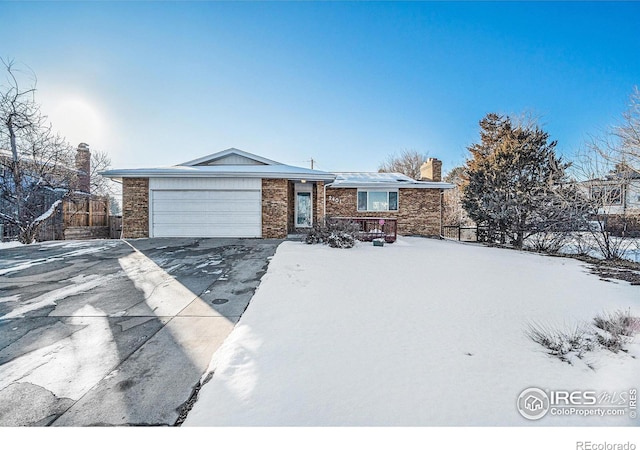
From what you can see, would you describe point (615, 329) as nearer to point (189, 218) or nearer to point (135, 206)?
point (189, 218)

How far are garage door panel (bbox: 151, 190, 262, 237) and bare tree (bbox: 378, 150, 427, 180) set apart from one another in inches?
878

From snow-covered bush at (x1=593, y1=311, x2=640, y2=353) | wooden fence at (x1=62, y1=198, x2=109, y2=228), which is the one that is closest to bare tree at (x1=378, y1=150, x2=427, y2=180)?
wooden fence at (x1=62, y1=198, x2=109, y2=228)

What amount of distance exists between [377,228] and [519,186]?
24.9ft

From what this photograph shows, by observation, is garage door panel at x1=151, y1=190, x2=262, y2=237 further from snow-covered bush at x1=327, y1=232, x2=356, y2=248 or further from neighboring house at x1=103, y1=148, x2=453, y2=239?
snow-covered bush at x1=327, y1=232, x2=356, y2=248

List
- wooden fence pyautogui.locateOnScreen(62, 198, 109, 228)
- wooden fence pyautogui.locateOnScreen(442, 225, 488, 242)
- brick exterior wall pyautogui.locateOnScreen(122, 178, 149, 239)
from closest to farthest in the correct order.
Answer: brick exterior wall pyautogui.locateOnScreen(122, 178, 149, 239), wooden fence pyautogui.locateOnScreen(62, 198, 109, 228), wooden fence pyautogui.locateOnScreen(442, 225, 488, 242)

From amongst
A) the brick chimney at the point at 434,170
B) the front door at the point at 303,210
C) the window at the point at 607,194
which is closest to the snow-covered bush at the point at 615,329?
the window at the point at 607,194

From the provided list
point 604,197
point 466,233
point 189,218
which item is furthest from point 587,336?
point 466,233

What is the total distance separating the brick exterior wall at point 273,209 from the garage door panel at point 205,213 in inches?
10.7

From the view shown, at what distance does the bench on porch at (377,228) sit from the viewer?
1028 cm

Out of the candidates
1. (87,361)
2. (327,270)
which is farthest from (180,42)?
(87,361)

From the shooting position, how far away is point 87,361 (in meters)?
2.66

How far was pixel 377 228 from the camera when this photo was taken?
10688mm

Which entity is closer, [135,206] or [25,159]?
[135,206]

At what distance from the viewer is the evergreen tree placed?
11242mm
